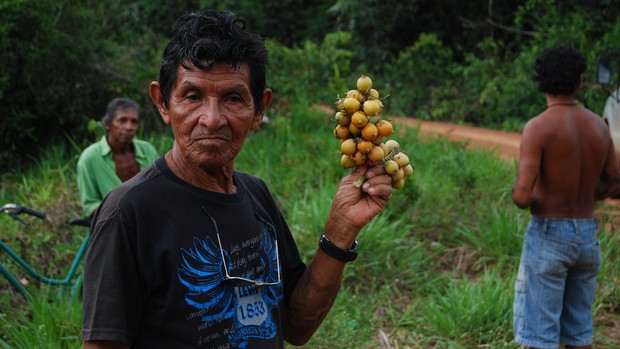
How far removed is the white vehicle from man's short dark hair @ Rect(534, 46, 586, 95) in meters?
2.94

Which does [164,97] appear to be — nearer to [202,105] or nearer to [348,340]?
[202,105]

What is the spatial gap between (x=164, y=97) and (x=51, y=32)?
7018 mm

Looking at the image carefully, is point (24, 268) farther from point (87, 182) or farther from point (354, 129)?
point (354, 129)

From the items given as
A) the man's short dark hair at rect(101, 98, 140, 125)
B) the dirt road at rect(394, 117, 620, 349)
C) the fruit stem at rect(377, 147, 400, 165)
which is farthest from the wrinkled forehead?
the dirt road at rect(394, 117, 620, 349)

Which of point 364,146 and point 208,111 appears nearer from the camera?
point 208,111

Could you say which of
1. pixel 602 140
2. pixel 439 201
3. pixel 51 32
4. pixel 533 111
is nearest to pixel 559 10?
pixel 533 111

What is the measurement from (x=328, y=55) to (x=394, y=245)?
6.25 metres

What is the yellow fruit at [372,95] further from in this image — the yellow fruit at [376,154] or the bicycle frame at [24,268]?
the bicycle frame at [24,268]

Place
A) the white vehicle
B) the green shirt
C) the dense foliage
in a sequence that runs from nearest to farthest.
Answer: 1. the green shirt
2. the white vehicle
3. the dense foliage

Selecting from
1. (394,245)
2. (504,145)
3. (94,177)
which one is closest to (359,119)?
(94,177)

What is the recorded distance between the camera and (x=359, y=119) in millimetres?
1922

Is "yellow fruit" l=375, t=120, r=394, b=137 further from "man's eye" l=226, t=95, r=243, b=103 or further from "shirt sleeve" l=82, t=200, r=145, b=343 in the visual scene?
"shirt sleeve" l=82, t=200, r=145, b=343

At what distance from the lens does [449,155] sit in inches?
305

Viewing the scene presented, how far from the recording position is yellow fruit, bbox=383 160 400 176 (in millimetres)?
1938
